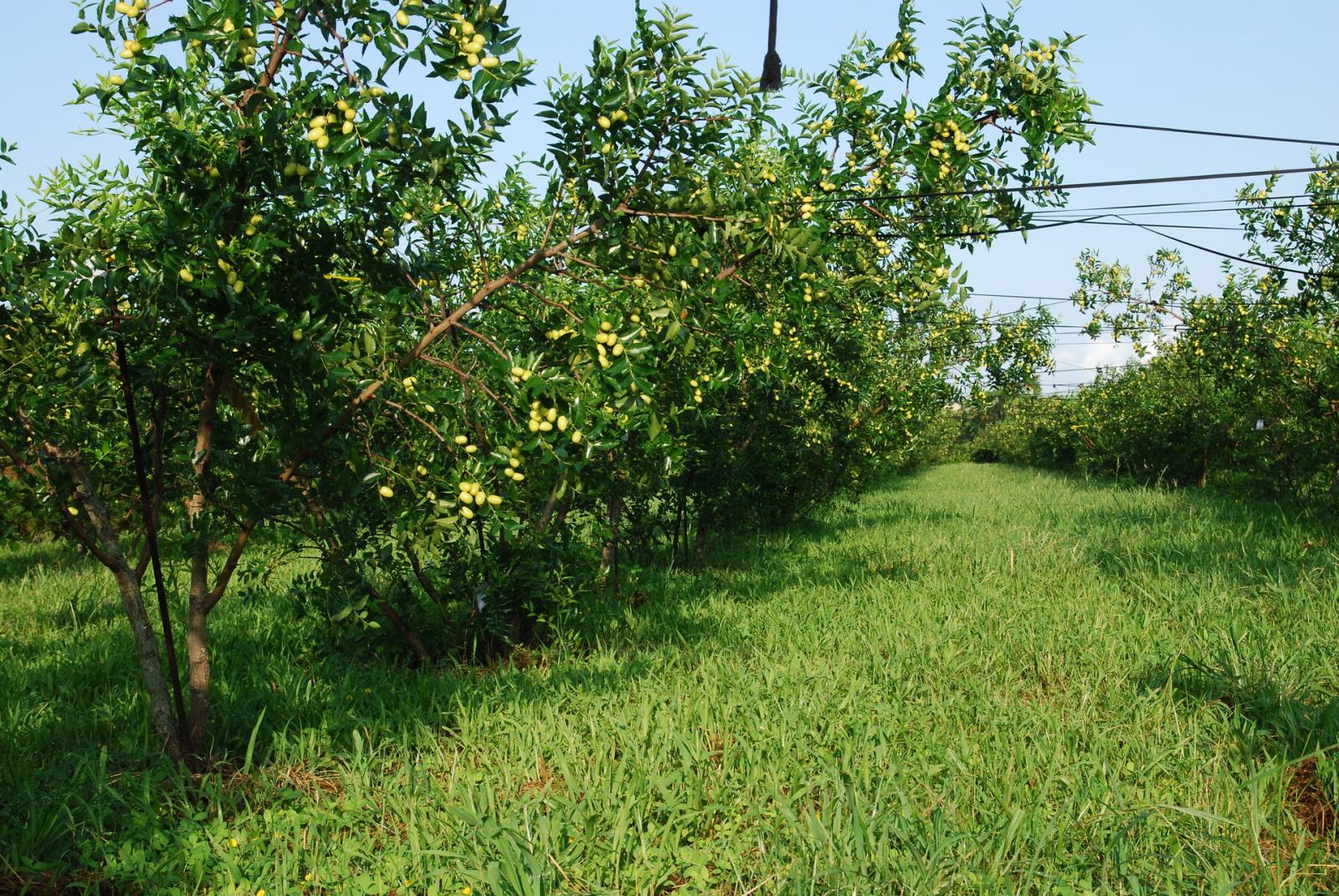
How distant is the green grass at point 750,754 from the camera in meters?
2.87

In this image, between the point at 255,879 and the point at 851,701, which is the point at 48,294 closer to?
the point at 255,879

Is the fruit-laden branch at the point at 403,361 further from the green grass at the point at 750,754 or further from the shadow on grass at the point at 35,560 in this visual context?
the shadow on grass at the point at 35,560

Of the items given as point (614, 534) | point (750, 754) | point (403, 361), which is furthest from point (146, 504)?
point (614, 534)

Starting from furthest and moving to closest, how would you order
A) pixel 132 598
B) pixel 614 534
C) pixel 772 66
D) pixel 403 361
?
1. pixel 614 534
2. pixel 772 66
3. pixel 132 598
4. pixel 403 361

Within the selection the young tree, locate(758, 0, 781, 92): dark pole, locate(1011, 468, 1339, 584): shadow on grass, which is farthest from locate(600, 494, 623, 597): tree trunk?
locate(1011, 468, 1339, 584): shadow on grass

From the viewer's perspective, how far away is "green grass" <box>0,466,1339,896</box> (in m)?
2.87

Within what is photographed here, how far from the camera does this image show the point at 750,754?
3.60m

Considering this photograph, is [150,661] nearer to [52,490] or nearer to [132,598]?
[132,598]

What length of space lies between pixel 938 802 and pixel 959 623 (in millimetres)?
2477

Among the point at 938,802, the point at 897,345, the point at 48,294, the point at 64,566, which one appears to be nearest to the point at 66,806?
the point at 48,294

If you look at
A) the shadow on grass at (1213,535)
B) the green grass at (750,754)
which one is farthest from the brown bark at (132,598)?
the shadow on grass at (1213,535)

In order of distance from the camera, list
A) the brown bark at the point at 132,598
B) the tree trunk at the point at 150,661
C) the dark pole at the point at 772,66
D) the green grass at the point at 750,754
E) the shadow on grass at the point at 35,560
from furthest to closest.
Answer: the shadow on grass at the point at 35,560 < the dark pole at the point at 772,66 < the tree trunk at the point at 150,661 < the brown bark at the point at 132,598 < the green grass at the point at 750,754

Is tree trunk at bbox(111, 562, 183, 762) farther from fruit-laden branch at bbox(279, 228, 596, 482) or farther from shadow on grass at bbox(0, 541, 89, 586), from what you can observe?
shadow on grass at bbox(0, 541, 89, 586)

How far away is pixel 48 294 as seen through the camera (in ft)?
10.3
